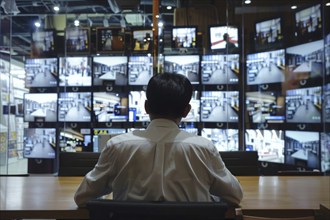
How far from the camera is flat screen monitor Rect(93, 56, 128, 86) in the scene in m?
5.53

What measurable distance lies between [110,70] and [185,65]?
1.24m

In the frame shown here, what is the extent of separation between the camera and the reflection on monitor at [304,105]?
4.61 meters

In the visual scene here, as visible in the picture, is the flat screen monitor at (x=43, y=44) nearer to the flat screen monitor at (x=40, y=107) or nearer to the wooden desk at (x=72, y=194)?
the flat screen monitor at (x=40, y=107)

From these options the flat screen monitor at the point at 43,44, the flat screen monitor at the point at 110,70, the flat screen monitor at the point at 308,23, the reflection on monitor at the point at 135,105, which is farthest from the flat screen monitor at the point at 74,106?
the flat screen monitor at the point at 308,23

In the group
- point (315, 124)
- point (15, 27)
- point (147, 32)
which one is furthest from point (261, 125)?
point (15, 27)

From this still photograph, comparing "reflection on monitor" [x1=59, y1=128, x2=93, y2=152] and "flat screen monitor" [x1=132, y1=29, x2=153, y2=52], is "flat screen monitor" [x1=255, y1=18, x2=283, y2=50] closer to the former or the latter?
"flat screen monitor" [x1=132, y1=29, x2=153, y2=52]

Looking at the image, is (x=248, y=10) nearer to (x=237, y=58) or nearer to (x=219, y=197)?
(x=237, y=58)

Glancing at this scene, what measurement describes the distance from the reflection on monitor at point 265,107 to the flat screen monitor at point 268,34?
0.76m

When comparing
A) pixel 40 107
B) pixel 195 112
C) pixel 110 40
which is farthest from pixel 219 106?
pixel 40 107

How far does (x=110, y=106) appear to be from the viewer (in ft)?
17.9

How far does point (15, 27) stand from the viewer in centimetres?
610

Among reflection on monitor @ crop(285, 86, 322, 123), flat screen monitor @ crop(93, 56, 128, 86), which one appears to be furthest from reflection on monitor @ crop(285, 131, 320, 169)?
flat screen monitor @ crop(93, 56, 128, 86)

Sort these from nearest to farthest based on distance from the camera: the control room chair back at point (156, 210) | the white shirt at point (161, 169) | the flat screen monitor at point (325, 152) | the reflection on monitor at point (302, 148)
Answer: the control room chair back at point (156, 210), the white shirt at point (161, 169), the flat screen monitor at point (325, 152), the reflection on monitor at point (302, 148)

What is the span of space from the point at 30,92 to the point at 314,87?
4.49 meters
